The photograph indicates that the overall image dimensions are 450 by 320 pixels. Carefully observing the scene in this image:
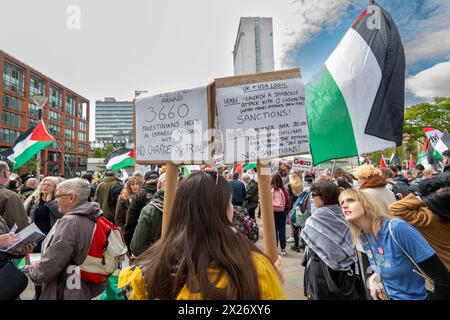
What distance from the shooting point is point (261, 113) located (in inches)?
84.0

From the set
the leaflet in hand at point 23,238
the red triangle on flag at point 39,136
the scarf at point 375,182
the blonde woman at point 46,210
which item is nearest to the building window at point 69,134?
the red triangle on flag at point 39,136

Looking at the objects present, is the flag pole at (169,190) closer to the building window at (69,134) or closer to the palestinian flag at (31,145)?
the palestinian flag at (31,145)

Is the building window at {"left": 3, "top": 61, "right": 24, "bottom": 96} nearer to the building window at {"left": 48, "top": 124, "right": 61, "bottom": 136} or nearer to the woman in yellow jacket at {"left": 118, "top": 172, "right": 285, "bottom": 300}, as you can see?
the building window at {"left": 48, "top": 124, "right": 61, "bottom": 136}

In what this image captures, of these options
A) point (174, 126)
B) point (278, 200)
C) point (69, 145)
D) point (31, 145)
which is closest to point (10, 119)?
point (69, 145)

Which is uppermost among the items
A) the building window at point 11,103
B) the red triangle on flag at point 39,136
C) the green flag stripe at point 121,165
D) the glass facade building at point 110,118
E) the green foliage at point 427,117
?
the glass facade building at point 110,118

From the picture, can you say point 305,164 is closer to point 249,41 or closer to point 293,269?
point 293,269

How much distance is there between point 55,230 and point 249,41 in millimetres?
110425

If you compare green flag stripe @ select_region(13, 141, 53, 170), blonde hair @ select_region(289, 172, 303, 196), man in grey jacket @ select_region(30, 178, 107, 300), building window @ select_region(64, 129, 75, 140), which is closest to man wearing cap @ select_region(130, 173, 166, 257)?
man in grey jacket @ select_region(30, 178, 107, 300)

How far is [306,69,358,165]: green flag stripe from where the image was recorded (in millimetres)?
2768

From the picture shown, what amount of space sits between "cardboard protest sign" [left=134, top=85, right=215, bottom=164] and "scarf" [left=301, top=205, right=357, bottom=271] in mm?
1600

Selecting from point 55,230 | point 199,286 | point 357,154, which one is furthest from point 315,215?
point 55,230

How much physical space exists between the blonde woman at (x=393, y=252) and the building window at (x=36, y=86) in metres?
66.1

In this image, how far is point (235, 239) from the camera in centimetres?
132

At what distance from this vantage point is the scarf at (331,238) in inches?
109
